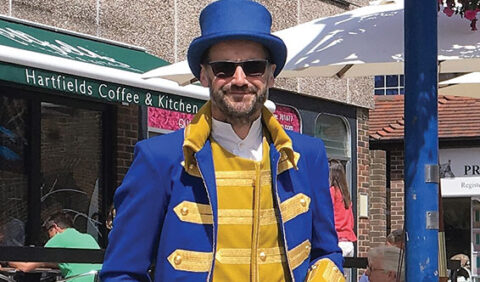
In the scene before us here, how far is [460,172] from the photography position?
22.5m

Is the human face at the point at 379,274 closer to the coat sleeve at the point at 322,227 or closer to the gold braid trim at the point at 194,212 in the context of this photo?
the coat sleeve at the point at 322,227

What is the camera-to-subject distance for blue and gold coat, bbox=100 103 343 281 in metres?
3.35

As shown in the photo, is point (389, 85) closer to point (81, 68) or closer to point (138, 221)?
point (81, 68)

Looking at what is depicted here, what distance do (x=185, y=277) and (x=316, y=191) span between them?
0.47 metres

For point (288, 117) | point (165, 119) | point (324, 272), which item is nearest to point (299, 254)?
point (324, 272)

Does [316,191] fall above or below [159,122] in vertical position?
below

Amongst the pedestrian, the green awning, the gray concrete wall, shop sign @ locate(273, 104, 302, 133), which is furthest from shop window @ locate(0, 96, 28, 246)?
shop sign @ locate(273, 104, 302, 133)

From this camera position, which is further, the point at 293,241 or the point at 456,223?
the point at 456,223

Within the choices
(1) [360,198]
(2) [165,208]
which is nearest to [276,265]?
(2) [165,208]

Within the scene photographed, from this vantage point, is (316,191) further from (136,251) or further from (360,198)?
(360,198)

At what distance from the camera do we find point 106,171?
12148mm

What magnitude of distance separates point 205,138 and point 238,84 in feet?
0.67

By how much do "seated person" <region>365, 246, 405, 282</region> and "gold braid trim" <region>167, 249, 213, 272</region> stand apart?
4.08 metres

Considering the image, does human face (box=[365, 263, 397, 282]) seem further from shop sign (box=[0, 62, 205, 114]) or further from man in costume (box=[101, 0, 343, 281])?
man in costume (box=[101, 0, 343, 281])
